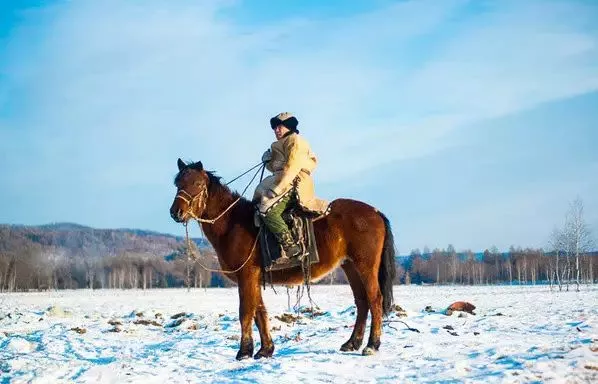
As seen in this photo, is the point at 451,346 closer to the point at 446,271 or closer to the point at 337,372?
the point at 337,372

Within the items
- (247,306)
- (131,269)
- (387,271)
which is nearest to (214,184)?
(247,306)

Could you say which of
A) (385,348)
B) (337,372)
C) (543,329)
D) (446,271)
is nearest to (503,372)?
(337,372)

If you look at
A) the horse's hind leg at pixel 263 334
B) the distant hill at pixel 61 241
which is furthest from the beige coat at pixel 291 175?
the distant hill at pixel 61 241

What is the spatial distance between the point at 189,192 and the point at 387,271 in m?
3.68

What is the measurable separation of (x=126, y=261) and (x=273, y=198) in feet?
428

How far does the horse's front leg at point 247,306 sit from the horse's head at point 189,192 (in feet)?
4.66

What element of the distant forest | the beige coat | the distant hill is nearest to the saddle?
the beige coat

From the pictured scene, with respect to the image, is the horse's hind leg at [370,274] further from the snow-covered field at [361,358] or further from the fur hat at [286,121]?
the fur hat at [286,121]

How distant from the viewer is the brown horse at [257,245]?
339 inches

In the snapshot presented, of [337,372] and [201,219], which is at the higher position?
[201,219]

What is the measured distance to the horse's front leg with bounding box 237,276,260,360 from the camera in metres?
8.57

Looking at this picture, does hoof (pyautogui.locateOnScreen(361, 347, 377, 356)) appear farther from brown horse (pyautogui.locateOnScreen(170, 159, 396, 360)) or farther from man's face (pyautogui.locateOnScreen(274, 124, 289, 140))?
man's face (pyautogui.locateOnScreen(274, 124, 289, 140))

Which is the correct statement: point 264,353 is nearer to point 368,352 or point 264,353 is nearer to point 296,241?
point 368,352

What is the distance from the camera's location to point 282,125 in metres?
8.79
